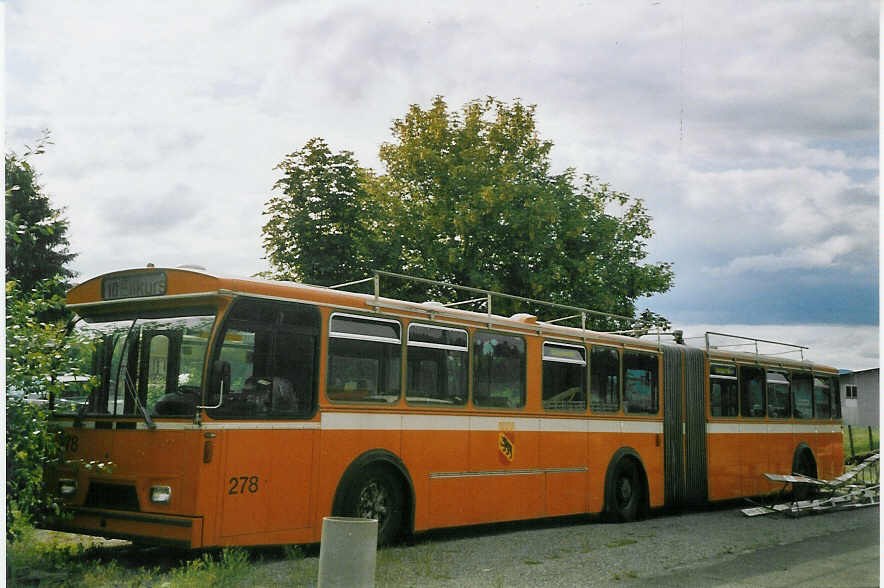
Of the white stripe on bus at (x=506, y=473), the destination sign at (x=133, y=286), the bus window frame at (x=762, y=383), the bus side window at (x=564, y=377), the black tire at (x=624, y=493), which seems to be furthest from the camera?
the bus window frame at (x=762, y=383)

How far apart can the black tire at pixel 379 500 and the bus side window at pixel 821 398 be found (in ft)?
44.0

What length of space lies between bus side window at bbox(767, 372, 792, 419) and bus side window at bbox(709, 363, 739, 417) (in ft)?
4.63

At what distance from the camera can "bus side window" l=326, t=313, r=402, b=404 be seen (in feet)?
35.1

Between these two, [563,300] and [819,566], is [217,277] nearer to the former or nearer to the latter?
[819,566]

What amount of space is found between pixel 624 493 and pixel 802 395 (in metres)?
7.21

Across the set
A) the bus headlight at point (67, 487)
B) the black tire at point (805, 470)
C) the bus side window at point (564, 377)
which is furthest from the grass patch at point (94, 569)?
the black tire at point (805, 470)

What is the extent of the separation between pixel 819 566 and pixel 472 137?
2177cm

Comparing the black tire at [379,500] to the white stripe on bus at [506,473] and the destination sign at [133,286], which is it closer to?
the white stripe on bus at [506,473]

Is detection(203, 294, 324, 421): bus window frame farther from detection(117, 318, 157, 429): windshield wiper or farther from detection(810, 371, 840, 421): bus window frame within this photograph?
detection(810, 371, 840, 421): bus window frame

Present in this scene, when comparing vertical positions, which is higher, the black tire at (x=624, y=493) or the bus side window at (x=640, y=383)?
the bus side window at (x=640, y=383)

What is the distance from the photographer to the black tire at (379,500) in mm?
10922

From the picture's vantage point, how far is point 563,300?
2980 centimetres

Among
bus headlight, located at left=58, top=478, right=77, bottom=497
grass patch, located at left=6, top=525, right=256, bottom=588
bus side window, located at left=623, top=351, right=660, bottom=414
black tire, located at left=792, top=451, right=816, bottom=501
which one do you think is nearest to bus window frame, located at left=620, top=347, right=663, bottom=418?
bus side window, located at left=623, top=351, right=660, bottom=414

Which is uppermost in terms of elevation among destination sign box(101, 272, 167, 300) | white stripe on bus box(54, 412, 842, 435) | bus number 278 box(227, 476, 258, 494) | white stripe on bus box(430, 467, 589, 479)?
destination sign box(101, 272, 167, 300)
